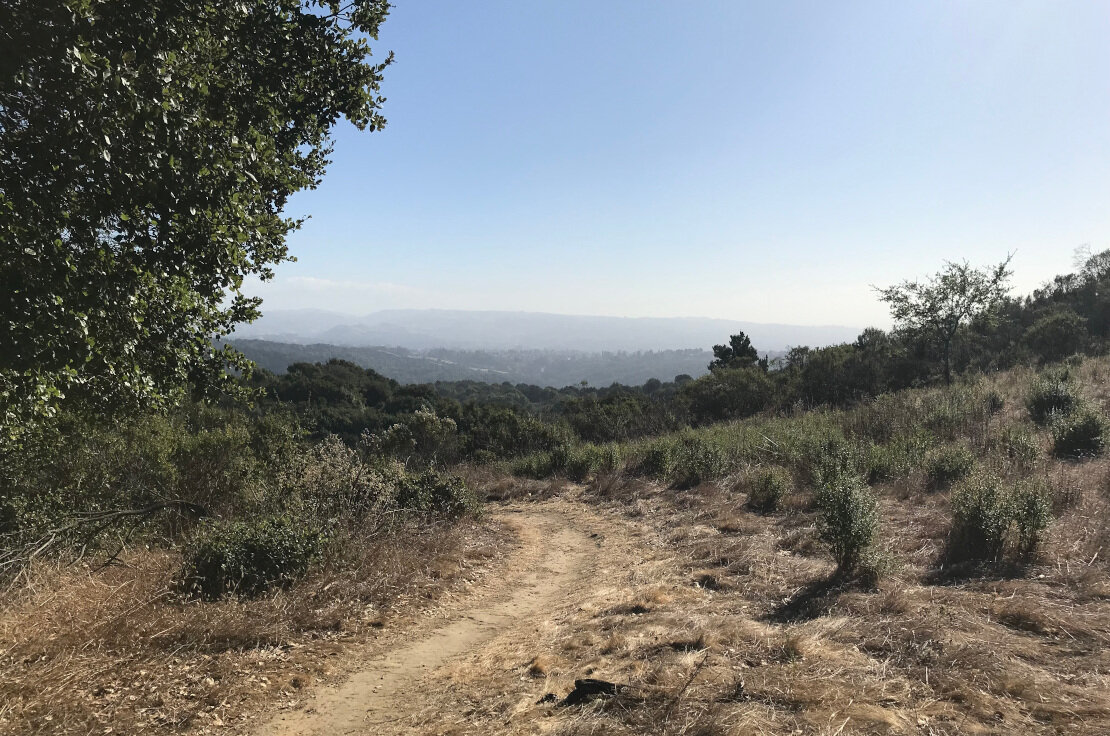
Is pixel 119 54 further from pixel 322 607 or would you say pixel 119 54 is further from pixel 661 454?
pixel 661 454

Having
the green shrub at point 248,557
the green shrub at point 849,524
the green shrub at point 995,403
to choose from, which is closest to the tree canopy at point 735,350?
the green shrub at point 995,403

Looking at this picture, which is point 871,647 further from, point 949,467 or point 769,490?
point 949,467

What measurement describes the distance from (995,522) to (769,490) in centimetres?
381

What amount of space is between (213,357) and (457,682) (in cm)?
429

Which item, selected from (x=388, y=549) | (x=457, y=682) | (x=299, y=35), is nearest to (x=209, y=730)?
(x=457, y=682)

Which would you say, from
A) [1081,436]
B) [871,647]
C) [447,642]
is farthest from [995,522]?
[447,642]

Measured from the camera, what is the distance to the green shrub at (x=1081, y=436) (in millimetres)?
8164

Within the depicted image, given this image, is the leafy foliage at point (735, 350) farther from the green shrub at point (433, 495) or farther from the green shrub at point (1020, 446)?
the green shrub at point (433, 495)

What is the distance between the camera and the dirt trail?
4035 mm

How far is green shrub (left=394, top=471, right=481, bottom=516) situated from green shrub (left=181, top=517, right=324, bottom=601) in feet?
9.76

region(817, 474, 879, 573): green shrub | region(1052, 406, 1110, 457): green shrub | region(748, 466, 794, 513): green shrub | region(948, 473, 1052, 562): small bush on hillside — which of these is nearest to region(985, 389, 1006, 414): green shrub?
region(1052, 406, 1110, 457): green shrub

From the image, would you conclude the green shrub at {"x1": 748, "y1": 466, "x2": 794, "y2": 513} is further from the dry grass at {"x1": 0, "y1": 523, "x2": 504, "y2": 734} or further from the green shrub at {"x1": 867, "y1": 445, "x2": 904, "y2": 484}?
the dry grass at {"x1": 0, "y1": 523, "x2": 504, "y2": 734}

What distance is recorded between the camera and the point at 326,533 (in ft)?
22.1

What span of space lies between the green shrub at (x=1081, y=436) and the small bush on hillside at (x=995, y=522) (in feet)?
11.6
